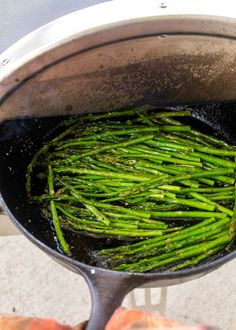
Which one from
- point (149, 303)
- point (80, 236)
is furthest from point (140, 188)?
point (149, 303)

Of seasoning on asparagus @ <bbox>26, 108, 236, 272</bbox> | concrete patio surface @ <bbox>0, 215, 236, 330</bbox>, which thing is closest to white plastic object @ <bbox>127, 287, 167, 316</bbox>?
concrete patio surface @ <bbox>0, 215, 236, 330</bbox>

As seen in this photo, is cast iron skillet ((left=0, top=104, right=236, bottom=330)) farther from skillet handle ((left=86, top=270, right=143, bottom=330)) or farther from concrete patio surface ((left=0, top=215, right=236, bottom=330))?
concrete patio surface ((left=0, top=215, right=236, bottom=330))

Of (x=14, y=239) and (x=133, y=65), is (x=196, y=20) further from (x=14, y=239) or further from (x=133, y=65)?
(x=14, y=239)

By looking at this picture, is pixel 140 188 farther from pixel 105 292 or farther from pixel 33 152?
pixel 105 292

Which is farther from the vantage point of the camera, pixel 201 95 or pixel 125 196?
pixel 201 95

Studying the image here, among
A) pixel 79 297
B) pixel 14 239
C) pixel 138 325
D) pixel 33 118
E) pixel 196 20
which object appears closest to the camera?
pixel 138 325

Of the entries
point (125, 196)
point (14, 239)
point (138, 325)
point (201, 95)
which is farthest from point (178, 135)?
point (14, 239)

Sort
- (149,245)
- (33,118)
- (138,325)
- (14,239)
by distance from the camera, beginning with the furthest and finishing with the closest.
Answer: (14,239) < (33,118) < (149,245) < (138,325)

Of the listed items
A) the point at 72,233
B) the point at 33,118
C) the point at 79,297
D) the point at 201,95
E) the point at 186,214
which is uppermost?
the point at 201,95

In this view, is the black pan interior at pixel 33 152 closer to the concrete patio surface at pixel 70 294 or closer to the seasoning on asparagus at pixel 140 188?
the seasoning on asparagus at pixel 140 188
